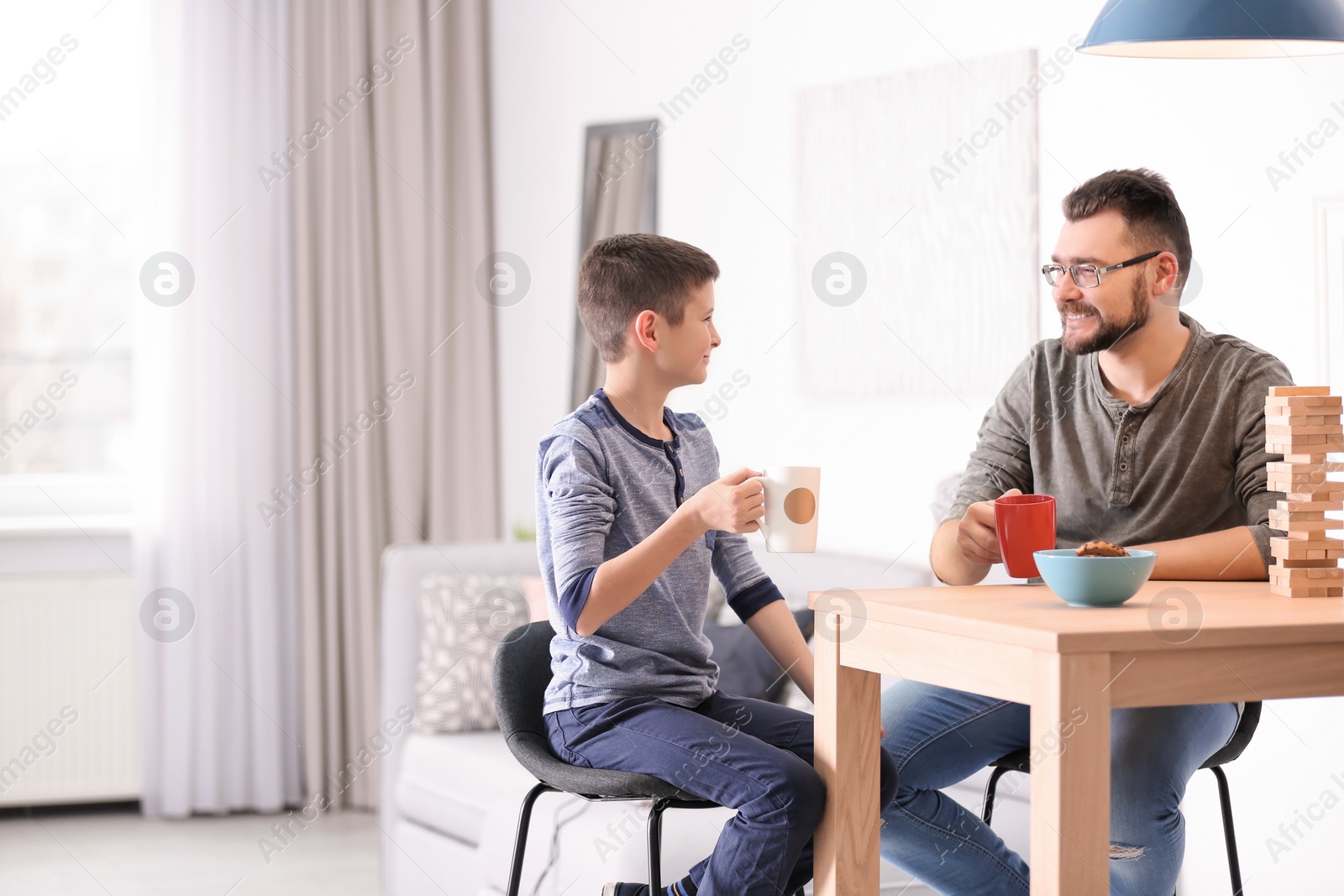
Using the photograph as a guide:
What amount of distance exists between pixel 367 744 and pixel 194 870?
0.82 metres

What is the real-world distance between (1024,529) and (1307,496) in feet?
1.01

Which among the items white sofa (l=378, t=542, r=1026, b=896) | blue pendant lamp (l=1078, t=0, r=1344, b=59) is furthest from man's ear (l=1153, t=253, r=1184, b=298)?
white sofa (l=378, t=542, r=1026, b=896)

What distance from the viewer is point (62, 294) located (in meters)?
4.28

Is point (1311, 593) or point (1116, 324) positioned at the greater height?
point (1116, 324)

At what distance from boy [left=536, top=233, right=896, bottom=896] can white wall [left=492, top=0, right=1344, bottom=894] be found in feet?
4.23

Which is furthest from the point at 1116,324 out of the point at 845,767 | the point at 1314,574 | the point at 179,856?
the point at 179,856

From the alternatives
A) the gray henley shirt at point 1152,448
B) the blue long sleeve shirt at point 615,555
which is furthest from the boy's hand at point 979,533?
the blue long sleeve shirt at point 615,555

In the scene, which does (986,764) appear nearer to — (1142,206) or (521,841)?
(521,841)

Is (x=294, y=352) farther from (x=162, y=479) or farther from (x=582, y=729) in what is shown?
(x=582, y=729)

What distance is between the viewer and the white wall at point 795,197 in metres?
2.59

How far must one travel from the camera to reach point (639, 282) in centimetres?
186

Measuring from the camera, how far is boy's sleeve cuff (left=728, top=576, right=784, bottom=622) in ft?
6.31

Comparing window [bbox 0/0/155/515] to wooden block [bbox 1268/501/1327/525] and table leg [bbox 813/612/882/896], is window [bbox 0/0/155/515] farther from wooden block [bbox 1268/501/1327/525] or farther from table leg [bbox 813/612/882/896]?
wooden block [bbox 1268/501/1327/525]

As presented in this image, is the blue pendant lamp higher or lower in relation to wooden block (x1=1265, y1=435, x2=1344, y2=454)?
higher
